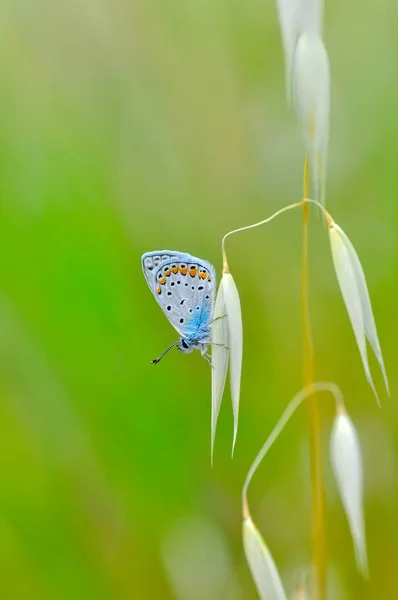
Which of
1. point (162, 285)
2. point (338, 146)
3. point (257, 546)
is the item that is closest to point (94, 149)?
point (338, 146)

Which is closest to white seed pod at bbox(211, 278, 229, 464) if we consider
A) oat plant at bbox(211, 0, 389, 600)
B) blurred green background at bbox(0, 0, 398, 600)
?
oat plant at bbox(211, 0, 389, 600)

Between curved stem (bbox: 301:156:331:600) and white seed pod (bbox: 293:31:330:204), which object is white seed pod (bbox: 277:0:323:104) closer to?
white seed pod (bbox: 293:31:330:204)

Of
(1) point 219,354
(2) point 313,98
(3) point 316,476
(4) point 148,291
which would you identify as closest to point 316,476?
(3) point 316,476

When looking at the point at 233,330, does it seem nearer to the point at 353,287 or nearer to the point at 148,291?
the point at 353,287

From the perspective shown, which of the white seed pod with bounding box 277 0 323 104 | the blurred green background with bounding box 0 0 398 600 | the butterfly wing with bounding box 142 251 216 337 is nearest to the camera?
the white seed pod with bounding box 277 0 323 104

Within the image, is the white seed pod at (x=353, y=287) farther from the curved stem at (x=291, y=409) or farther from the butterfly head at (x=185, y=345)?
the butterfly head at (x=185, y=345)

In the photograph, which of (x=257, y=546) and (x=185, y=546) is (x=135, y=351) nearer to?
(x=185, y=546)
